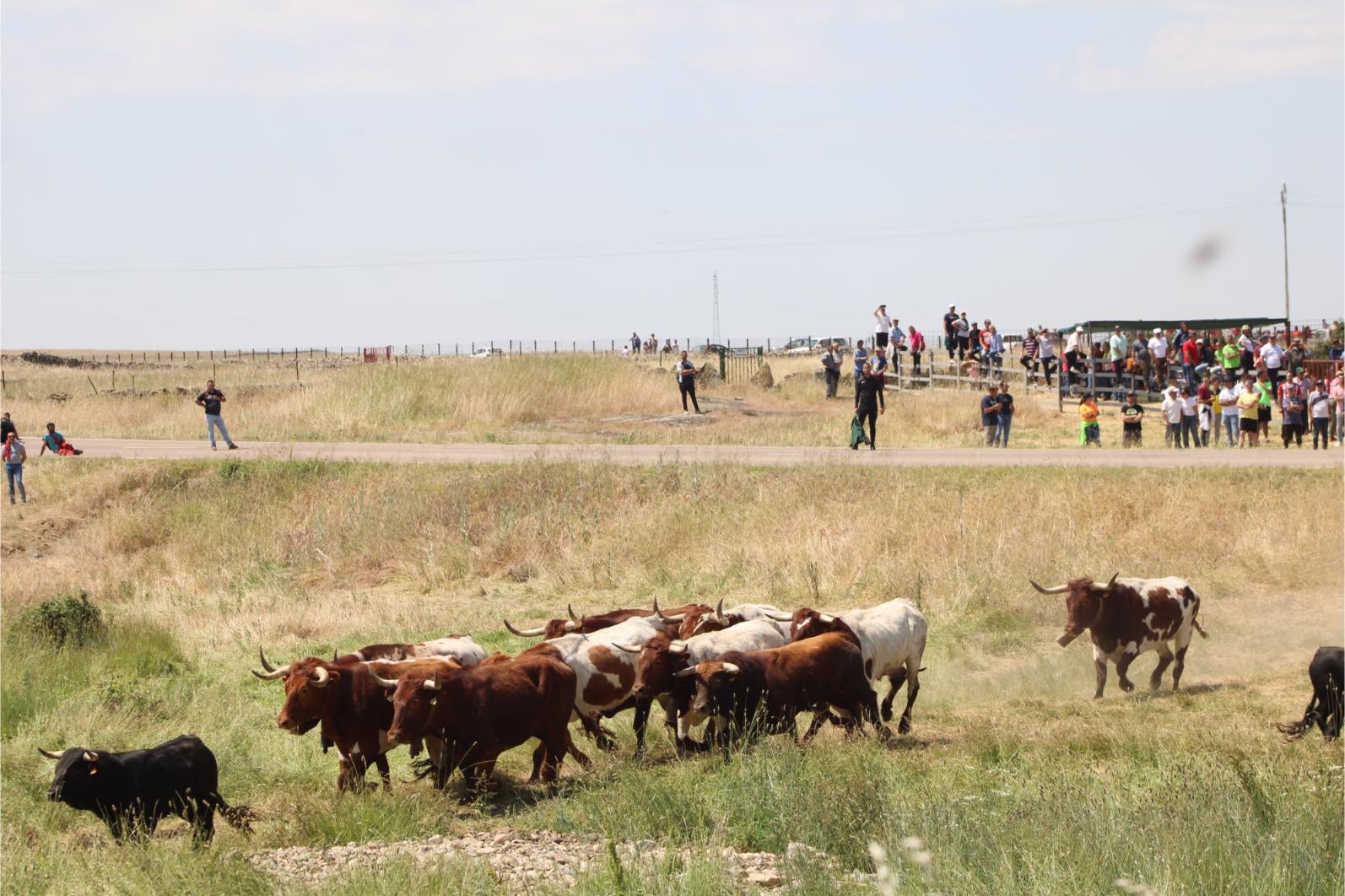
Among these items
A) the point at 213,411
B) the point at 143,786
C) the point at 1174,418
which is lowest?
the point at 143,786

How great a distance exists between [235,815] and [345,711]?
112 centimetres

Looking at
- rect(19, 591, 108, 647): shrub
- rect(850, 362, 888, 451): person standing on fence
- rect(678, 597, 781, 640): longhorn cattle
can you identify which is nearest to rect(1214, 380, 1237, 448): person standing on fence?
rect(850, 362, 888, 451): person standing on fence

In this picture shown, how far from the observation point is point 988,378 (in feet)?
143

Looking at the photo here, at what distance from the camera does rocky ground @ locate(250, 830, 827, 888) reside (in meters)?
8.30

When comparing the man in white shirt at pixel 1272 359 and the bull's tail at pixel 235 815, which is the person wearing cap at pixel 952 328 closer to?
the man in white shirt at pixel 1272 359

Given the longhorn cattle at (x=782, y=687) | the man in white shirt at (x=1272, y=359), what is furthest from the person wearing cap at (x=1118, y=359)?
the longhorn cattle at (x=782, y=687)

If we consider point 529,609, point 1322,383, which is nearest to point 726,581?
point 529,609

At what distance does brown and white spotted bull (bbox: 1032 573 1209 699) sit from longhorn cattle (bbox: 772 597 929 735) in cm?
195

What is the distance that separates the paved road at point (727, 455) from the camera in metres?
27.3

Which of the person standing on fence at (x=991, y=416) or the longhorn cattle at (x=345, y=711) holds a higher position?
the person standing on fence at (x=991, y=416)

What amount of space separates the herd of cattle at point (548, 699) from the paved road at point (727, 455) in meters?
14.7

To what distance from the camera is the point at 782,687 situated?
1181 cm

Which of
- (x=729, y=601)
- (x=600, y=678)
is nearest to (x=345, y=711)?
(x=600, y=678)

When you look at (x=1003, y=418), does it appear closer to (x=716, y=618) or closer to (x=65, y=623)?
(x=716, y=618)
